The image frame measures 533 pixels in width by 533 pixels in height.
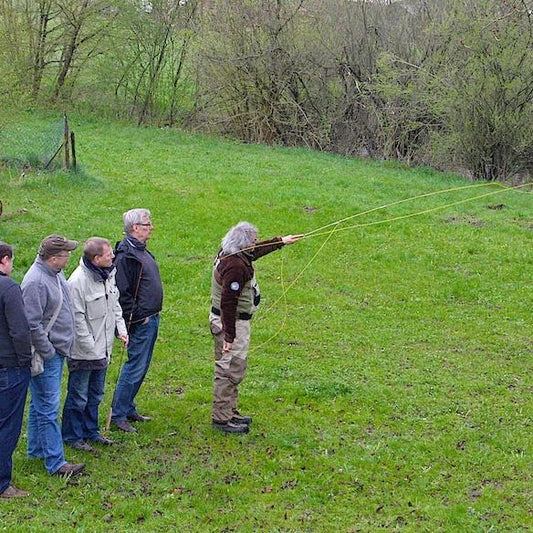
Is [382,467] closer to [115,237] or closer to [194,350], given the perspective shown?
[194,350]

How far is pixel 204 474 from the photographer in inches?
233

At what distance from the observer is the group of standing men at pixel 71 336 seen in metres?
5.20

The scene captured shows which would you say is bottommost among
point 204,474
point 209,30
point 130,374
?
point 204,474

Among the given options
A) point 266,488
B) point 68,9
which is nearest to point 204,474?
point 266,488

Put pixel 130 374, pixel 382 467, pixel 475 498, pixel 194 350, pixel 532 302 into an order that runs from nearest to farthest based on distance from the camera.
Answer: pixel 475 498
pixel 382 467
pixel 130 374
pixel 194 350
pixel 532 302

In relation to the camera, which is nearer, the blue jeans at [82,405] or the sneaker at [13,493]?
the sneaker at [13,493]

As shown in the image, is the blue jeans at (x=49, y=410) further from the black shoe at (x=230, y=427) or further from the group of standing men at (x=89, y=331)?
the black shoe at (x=230, y=427)

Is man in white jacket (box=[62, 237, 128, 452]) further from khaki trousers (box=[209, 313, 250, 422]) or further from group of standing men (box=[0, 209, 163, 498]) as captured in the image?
khaki trousers (box=[209, 313, 250, 422])

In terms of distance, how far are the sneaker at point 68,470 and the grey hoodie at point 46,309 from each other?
83 cm

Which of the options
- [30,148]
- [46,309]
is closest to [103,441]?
[46,309]

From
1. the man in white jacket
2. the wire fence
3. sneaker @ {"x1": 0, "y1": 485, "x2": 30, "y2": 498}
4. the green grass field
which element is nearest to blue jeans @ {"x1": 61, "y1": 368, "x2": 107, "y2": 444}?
the man in white jacket

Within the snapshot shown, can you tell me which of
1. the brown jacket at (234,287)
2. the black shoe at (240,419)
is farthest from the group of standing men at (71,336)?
the black shoe at (240,419)

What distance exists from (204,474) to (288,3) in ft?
64.0

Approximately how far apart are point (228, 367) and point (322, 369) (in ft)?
6.10
